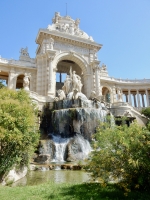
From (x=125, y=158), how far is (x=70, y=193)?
2.24 m

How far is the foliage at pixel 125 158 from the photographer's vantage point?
20.6 ft

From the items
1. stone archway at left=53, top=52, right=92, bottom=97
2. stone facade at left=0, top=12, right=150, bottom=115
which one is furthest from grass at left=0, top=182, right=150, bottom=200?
stone archway at left=53, top=52, right=92, bottom=97

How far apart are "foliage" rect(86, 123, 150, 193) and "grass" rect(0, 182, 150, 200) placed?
0.30m

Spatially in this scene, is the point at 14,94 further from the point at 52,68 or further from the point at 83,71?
the point at 83,71

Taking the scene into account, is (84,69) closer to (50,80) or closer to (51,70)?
(51,70)

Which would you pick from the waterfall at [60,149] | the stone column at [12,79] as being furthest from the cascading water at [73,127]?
the stone column at [12,79]

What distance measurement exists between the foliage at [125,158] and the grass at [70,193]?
0.30 meters

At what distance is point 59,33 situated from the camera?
3547 cm

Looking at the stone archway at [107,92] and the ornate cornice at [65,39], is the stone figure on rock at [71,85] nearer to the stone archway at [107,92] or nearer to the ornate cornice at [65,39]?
the ornate cornice at [65,39]

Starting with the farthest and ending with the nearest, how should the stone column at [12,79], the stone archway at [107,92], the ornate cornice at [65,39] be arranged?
the stone archway at [107,92] < the ornate cornice at [65,39] < the stone column at [12,79]

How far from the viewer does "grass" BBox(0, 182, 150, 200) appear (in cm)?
608

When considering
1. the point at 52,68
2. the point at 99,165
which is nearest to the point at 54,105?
the point at 52,68

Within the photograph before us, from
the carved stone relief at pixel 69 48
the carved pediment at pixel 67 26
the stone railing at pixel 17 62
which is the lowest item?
the stone railing at pixel 17 62

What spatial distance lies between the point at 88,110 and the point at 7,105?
519 inches
